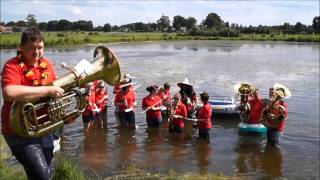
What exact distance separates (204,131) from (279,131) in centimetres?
223

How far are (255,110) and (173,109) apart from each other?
7.87 ft

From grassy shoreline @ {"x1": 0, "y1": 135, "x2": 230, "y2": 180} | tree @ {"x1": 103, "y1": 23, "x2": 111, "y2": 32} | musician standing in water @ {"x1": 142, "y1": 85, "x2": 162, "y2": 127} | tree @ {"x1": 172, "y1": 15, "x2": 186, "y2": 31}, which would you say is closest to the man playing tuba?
grassy shoreline @ {"x1": 0, "y1": 135, "x2": 230, "y2": 180}

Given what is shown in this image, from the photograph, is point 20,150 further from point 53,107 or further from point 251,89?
point 251,89

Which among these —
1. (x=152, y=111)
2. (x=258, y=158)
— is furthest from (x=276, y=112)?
(x=152, y=111)

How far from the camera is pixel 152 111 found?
1470 centimetres

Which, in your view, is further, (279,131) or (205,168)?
(279,131)

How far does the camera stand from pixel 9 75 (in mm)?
4422

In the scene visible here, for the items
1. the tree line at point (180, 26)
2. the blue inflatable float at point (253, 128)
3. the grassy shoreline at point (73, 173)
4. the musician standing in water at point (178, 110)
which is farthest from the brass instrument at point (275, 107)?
the tree line at point (180, 26)

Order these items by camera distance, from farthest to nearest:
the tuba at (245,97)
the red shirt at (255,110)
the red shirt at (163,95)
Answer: the red shirt at (163,95) < the tuba at (245,97) < the red shirt at (255,110)

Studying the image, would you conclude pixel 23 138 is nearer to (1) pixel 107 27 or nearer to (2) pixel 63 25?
(2) pixel 63 25

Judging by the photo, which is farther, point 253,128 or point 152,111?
point 152,111

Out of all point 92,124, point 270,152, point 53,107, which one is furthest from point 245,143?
point 53,107

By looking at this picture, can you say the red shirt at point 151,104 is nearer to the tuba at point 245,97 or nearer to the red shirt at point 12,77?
the tuba at point 245,97

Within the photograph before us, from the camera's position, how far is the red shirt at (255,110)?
1316cm
